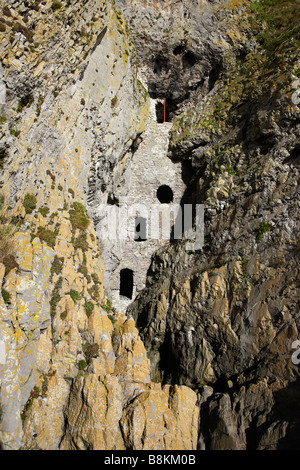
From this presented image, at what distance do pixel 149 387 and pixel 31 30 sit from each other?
14.5 m

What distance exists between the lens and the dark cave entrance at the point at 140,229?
2170 cm

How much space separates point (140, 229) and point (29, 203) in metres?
9.15

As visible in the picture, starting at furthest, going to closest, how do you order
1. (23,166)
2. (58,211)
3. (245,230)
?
(245,230), (58,211), (23,166)

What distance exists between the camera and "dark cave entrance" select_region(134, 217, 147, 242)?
2170cm

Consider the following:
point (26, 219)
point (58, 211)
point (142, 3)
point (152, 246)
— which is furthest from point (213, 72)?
point (26, 219)

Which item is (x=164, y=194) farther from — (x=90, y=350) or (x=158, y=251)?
(x=90, y=350)

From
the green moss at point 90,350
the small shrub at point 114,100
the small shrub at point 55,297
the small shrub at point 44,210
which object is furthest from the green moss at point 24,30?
the green moss at point 90,350

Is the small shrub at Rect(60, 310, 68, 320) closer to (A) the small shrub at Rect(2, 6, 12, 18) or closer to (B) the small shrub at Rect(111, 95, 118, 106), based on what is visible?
(A) the small shrub at Rect(2, 6, 12, 18)

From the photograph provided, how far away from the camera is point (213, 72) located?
78.3 feet

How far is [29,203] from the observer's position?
45.0ft

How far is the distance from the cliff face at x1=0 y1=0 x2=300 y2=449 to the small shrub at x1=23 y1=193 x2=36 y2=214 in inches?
2.1

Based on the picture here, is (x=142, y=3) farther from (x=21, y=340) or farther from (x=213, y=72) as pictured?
(x=21, y=340)

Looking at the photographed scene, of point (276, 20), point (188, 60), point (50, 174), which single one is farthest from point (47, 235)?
point (276, 20)

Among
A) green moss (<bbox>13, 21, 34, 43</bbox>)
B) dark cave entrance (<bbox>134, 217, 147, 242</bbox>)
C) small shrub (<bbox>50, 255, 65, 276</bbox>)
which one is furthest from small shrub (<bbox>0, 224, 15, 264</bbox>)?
dark cave entrance (<bbox>134, 217, 147, 242</bbox>)
